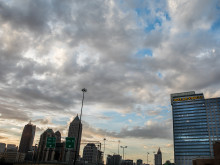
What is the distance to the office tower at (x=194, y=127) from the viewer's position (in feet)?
564

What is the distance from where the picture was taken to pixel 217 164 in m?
50.6

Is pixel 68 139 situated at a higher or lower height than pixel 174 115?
lower

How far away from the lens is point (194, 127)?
18000 cm

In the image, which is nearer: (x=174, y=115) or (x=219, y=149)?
(x=219, y=149)

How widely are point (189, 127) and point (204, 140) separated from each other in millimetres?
16989

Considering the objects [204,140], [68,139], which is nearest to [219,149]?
[68,139]

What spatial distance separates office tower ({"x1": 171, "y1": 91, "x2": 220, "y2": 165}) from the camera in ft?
564

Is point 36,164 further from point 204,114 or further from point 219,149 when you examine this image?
point 204,114

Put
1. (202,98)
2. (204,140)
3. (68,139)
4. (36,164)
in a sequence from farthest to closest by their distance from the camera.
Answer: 1. (202,98)
2. (204,140)
3. (36,164)
4. (68,139)

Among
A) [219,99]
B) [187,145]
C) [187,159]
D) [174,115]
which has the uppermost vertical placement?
[219,99]

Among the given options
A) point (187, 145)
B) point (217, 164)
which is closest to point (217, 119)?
point (187, 145)

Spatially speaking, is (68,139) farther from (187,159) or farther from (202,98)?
(202,98)

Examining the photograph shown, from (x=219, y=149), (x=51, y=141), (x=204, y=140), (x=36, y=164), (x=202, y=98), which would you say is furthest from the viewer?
(x=202, y=98)

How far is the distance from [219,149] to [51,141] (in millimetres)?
45837
